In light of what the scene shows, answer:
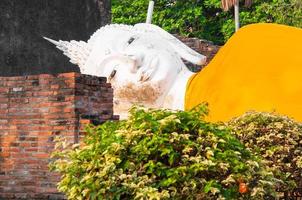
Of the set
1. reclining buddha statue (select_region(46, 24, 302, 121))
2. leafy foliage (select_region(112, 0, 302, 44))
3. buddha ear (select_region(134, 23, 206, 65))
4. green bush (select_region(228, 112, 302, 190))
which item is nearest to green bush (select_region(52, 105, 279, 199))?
green bush (select_region(228, 112, 302, 190))

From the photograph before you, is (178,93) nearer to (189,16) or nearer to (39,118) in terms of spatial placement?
(39,118)

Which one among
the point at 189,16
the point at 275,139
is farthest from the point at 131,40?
the point at 189,16

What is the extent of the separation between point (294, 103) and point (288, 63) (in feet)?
1.51

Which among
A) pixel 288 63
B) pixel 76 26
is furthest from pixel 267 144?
pixel 76 26

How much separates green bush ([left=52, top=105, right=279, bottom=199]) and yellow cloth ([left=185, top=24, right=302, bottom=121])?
2.02 meters

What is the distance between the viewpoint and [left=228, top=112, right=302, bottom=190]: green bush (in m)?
5.10

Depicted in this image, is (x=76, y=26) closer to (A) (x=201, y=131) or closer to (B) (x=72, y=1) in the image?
(B) (x=72, y=1)

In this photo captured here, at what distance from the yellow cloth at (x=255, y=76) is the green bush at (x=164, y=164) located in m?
2.02

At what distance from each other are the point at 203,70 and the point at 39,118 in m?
1.77

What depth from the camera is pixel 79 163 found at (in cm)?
396

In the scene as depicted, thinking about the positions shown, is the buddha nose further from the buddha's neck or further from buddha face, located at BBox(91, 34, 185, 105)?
the buddha's neck

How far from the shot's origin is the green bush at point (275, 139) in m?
5.10

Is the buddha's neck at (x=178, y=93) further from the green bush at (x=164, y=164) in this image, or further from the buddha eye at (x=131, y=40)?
the green bush at (x=164, y=164)

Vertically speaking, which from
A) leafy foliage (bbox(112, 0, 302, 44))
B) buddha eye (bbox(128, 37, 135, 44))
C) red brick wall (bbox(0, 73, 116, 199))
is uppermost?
leafy foliage (bbox(112, 0, 302, 44))
